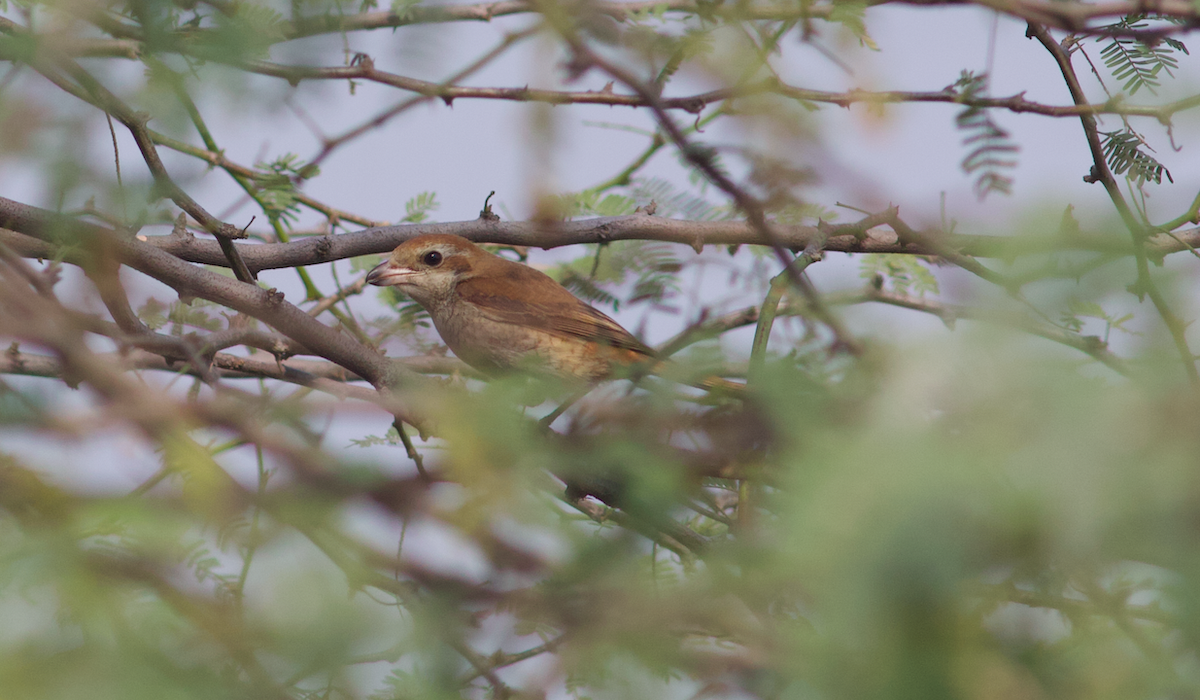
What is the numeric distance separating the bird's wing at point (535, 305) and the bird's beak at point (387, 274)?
0.47 metres

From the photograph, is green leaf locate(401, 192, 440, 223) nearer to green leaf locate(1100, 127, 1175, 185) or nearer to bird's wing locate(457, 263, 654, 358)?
bird's wing locate(457, 263, 654, 358)

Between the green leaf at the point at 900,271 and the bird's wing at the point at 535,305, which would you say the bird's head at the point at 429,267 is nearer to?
the bird's wing at the point at 535,305

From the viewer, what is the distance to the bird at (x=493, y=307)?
598 centimetres

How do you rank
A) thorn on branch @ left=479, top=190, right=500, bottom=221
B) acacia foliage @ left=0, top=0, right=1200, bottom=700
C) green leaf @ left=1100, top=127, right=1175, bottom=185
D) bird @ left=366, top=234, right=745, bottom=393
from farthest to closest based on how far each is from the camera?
1. bird @ left=366, top=234, right=745, bottom=393
2. thorn on branch @ left=479, top=190, right=500, bottom=221
3. green leaf @ left=1100, top=127, right=1175, bottom=185
4. acacia foliage @ left=0, top=0, right=1200, bottom=700

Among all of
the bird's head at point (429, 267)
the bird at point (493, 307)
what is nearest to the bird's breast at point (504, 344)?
the bird at point (493, 307)

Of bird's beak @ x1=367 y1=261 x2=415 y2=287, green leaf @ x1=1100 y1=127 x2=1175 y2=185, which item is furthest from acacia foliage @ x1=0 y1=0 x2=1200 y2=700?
bird's beak @ x1=367 y1=261 x2=415 y2=287

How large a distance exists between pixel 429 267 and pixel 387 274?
0.30m

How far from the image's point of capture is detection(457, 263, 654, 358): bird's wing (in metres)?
6.03

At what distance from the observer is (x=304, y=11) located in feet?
5.36

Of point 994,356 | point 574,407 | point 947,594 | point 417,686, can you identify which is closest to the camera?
point 947,594

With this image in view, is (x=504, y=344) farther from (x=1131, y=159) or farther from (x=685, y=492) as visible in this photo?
(x=685, y=492)

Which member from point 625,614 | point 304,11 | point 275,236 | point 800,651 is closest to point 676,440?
point 625,614

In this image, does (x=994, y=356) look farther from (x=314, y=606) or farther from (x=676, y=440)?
(x=314, y=606)

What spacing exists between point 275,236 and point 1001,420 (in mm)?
5392
